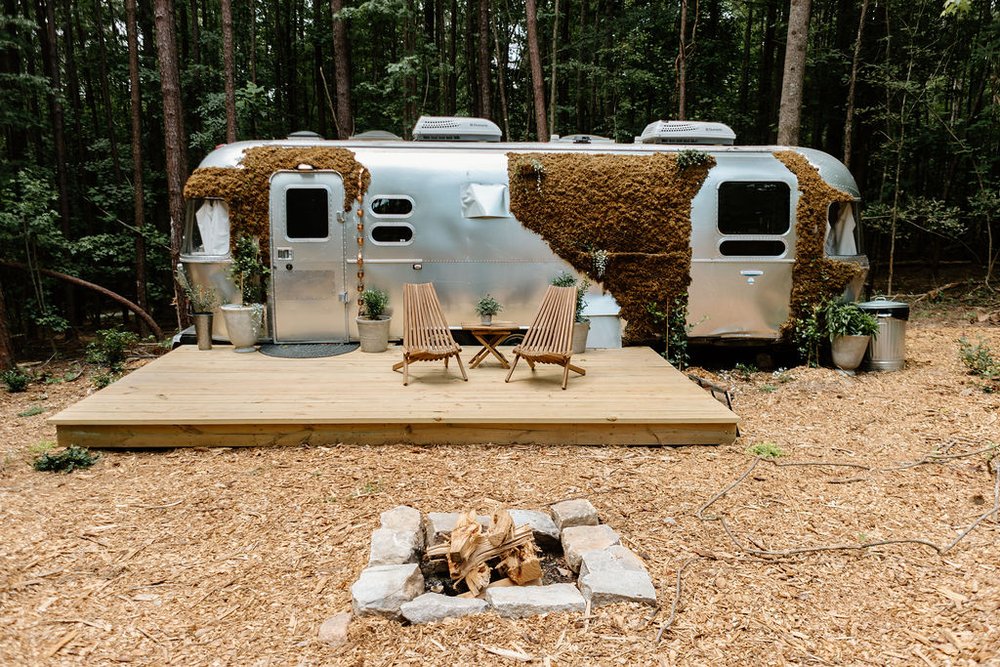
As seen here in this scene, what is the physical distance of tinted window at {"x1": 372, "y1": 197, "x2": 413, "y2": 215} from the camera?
7.71m

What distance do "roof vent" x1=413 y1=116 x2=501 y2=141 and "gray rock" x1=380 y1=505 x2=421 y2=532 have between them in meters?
5.32

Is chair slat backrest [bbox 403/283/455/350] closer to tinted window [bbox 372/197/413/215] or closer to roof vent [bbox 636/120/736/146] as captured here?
tinted window [bbox 372/197/413/215]

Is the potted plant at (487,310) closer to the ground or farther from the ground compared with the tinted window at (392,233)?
closer to the ground

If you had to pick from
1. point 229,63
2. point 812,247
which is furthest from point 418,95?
point 812,247

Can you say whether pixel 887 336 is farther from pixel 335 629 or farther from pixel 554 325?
pixel 335 629

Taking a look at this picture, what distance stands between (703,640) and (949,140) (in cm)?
1571

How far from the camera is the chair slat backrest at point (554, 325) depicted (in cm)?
671

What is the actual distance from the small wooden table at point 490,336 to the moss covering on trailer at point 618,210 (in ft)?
4.19

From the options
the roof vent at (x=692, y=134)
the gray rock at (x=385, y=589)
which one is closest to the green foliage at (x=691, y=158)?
the roof vent at (x=692, y=134)

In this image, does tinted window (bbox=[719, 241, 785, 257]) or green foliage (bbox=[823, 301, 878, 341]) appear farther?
tinted window (bbox=[719, 241, 785, 257])

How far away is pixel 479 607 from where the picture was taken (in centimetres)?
317

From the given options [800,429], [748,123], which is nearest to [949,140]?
[748,123]

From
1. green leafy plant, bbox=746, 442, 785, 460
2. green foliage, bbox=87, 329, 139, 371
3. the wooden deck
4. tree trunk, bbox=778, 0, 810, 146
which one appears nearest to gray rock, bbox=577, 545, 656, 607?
the wooden deck

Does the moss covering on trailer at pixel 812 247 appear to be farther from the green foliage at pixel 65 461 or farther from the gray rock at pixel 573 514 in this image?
the green foliage at pixel 65 461
